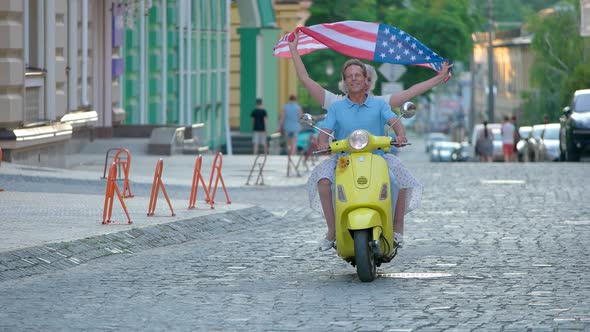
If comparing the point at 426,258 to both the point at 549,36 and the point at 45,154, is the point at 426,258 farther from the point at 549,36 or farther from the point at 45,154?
the point at 549,36

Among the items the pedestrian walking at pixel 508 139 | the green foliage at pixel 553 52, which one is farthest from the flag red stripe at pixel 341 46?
the green foliage at pixel 553 52

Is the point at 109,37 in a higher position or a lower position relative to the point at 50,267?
higher

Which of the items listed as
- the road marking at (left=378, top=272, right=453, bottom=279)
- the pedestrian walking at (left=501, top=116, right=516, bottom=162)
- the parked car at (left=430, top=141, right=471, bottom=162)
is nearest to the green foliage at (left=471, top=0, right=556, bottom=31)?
the parked car at (left=430, top=141, right=471, bottom=162)

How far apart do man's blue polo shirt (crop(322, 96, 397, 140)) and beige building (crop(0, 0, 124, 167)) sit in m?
12.0

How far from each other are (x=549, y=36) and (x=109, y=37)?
60.1m

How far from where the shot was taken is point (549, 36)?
91.4m

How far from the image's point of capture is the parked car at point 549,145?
150ft

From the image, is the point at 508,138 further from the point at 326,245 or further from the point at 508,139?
the point at 326,245

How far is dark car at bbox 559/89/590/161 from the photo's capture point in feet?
123

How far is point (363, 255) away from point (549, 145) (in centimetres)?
3623

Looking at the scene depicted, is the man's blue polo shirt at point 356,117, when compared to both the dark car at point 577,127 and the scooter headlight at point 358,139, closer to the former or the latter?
the scooter headlight at point 358,139

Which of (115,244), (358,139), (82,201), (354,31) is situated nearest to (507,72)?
(82,201)

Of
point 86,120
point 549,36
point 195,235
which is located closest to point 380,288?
point 195,235

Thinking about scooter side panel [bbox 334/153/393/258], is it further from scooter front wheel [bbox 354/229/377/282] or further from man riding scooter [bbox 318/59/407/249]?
man riding scooter [bbox 318/59/407/249]
